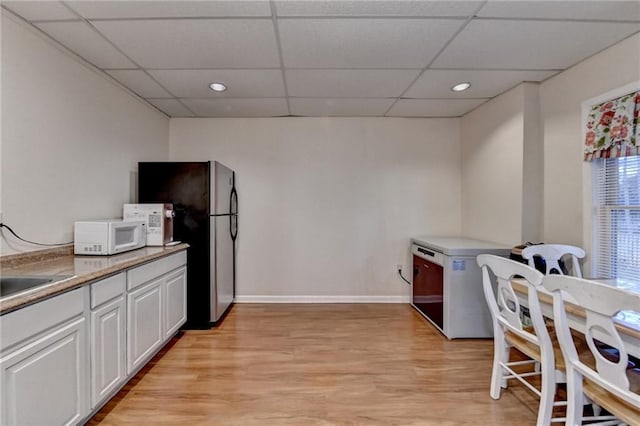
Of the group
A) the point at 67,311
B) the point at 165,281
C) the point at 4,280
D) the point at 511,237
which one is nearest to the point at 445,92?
the point at 511,237

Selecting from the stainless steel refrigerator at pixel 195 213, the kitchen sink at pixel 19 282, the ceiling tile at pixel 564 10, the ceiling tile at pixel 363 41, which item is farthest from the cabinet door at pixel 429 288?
the kitchen sink at pixel 19 282

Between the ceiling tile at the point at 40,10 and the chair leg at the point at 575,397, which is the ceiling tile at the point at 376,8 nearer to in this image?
the ceiling tile at the point at 40,10

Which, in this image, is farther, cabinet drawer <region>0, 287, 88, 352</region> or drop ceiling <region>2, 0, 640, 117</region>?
drop ceiling <region>2, 0, 640, 117</region>

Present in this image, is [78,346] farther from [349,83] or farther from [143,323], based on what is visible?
[349,83]

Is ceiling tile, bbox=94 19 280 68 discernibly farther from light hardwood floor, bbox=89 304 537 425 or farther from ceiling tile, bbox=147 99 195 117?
light hardwood floor, bbox=89 304 537 425

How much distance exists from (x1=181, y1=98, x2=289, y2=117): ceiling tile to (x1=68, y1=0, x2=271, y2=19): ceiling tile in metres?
1.46

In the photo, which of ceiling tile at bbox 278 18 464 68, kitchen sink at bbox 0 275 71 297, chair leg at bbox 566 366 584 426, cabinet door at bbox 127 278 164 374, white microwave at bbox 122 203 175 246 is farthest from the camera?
white microwave at bbox 122 203 175 246

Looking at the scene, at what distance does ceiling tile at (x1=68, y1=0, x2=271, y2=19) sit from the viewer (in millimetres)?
1833

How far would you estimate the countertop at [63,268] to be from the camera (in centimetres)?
134

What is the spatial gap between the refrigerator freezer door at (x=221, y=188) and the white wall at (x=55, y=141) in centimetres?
88

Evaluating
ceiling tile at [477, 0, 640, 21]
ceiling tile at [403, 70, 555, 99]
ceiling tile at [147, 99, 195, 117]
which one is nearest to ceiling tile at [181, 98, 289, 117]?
ceiling tile at [147, 99, 195, 117]

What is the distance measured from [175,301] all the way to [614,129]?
3711 mm

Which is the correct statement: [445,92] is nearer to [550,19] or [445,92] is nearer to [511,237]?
[550,19]

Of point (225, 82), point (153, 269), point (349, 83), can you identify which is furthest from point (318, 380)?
point (225, 82)
